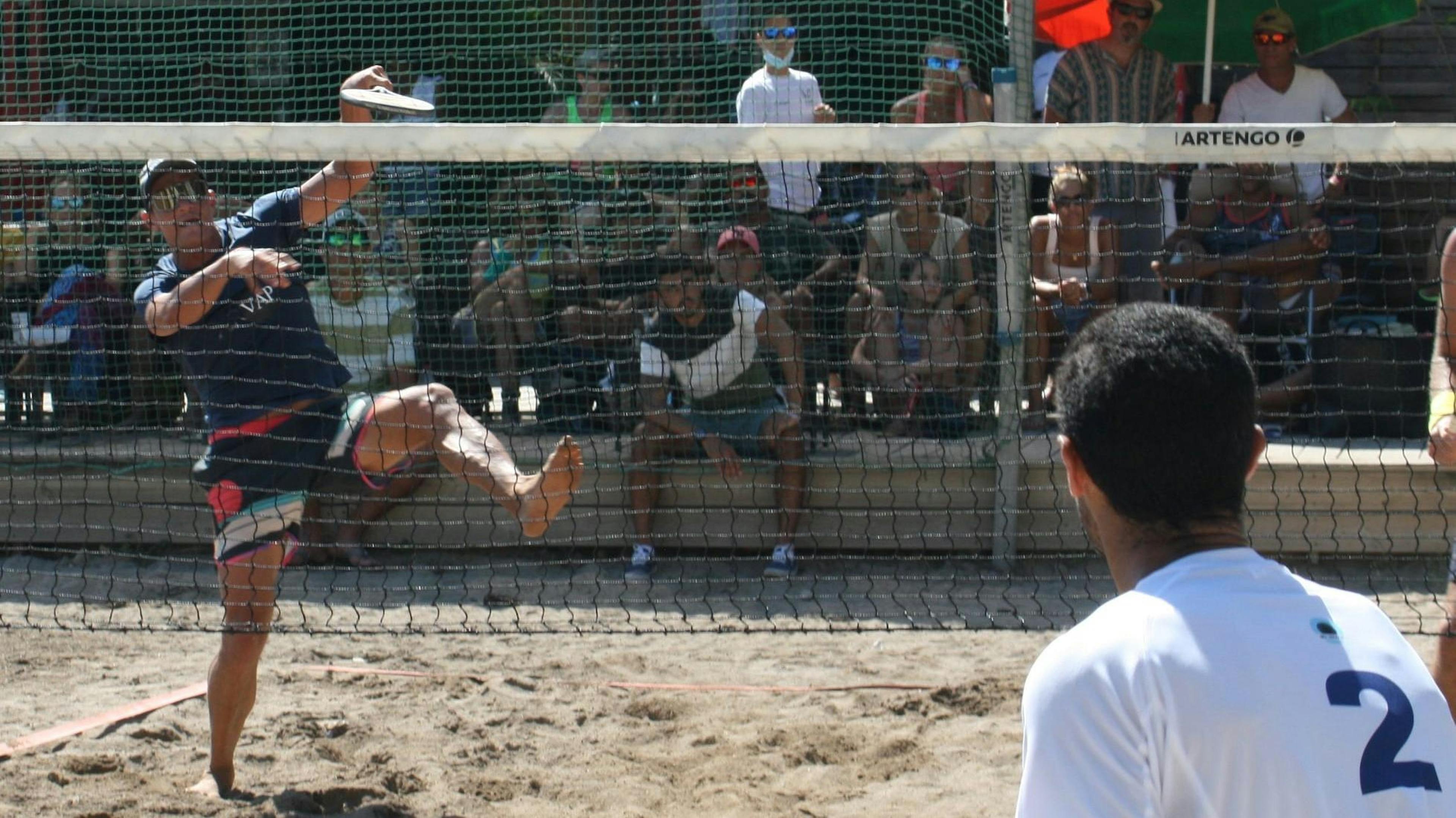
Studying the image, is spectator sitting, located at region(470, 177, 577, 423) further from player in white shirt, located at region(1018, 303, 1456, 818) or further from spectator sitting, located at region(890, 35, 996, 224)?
player in white shirt, located at region(1018, 303, 1456, 818)

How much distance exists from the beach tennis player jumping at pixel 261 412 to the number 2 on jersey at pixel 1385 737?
2.81 metres

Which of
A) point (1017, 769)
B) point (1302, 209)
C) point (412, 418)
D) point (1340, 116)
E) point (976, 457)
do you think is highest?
point (1340, 116)

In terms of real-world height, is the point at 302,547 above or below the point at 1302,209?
below

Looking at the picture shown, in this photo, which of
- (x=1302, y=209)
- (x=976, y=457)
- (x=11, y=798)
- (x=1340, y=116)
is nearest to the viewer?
(x=11, y=798)

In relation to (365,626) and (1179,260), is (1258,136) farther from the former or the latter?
(365,626)

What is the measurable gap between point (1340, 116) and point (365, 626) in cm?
572

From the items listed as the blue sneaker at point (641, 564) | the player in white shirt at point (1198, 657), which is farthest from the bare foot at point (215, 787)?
the player in white shirt at point (1198, 657)

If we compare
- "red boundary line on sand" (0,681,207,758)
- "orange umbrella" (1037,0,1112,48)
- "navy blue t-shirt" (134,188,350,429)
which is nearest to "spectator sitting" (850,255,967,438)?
"orange umbrella" (1037,0,1112,48)

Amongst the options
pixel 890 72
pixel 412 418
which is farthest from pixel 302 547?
pixel 890 72

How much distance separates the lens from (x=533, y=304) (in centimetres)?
738

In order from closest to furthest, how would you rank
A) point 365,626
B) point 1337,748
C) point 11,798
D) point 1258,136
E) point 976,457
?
point 1337,748 < point 1258,136 < point 11,798 < point 365,626 < point 976,457

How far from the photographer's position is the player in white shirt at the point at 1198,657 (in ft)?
4.85

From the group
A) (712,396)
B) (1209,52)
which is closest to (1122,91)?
(1209,52)

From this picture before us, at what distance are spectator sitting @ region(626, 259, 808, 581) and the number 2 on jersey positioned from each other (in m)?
4.99
